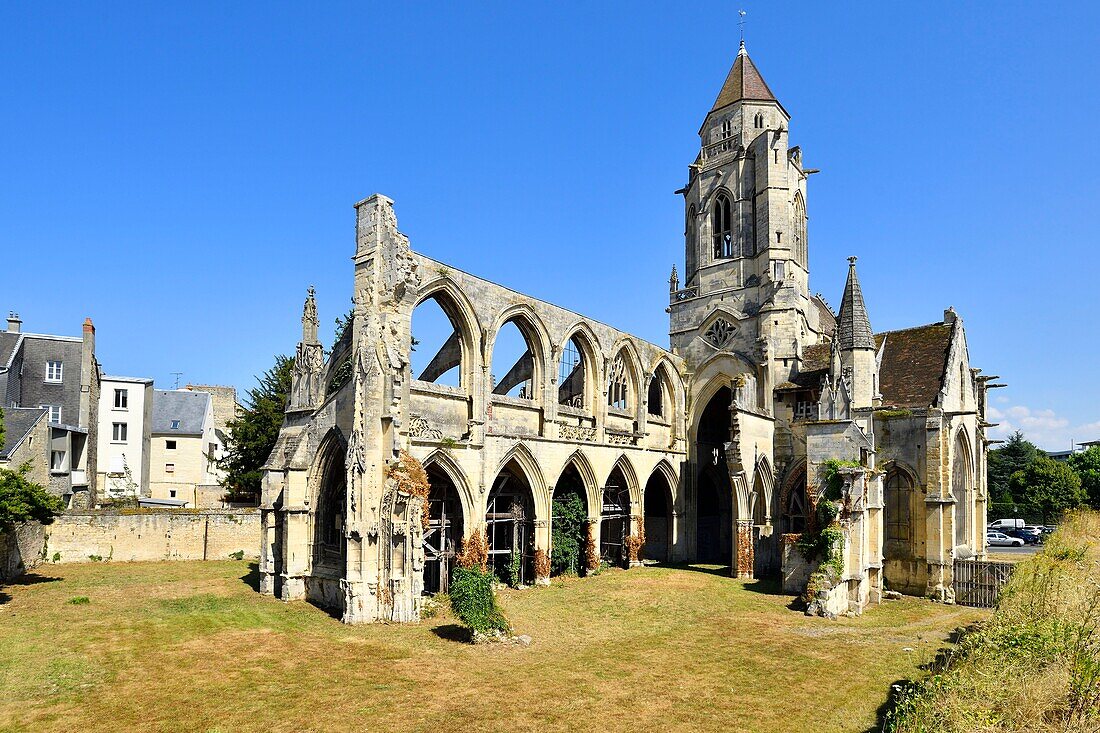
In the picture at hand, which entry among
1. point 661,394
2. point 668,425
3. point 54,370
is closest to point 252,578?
point 668,425

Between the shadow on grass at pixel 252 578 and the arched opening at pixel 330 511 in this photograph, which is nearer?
the arched opening at pixel 330 511

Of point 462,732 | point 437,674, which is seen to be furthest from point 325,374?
point 462,732

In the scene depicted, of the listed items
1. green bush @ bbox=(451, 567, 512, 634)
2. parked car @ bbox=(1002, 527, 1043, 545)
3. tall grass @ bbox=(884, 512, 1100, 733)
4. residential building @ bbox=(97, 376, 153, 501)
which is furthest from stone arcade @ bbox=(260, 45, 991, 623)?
residential building @ bbox=(97, 376, 153, 501)

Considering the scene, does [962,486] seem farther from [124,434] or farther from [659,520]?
[124,434]

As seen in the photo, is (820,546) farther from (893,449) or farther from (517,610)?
(517,610)

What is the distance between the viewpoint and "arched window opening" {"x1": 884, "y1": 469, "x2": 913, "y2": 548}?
22562mm

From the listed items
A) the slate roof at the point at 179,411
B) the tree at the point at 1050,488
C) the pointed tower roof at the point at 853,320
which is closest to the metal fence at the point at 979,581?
the pointed tower roof at the point at 853,320

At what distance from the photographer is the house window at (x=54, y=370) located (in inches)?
1273

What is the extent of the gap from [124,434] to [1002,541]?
45191 mm

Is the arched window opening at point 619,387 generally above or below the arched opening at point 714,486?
above

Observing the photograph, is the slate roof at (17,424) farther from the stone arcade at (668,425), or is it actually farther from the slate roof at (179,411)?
the slate roof at (179,411)

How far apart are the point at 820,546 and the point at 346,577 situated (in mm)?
12327

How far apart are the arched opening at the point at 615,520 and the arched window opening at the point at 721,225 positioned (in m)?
11.0

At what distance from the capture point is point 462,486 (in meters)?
19.8
